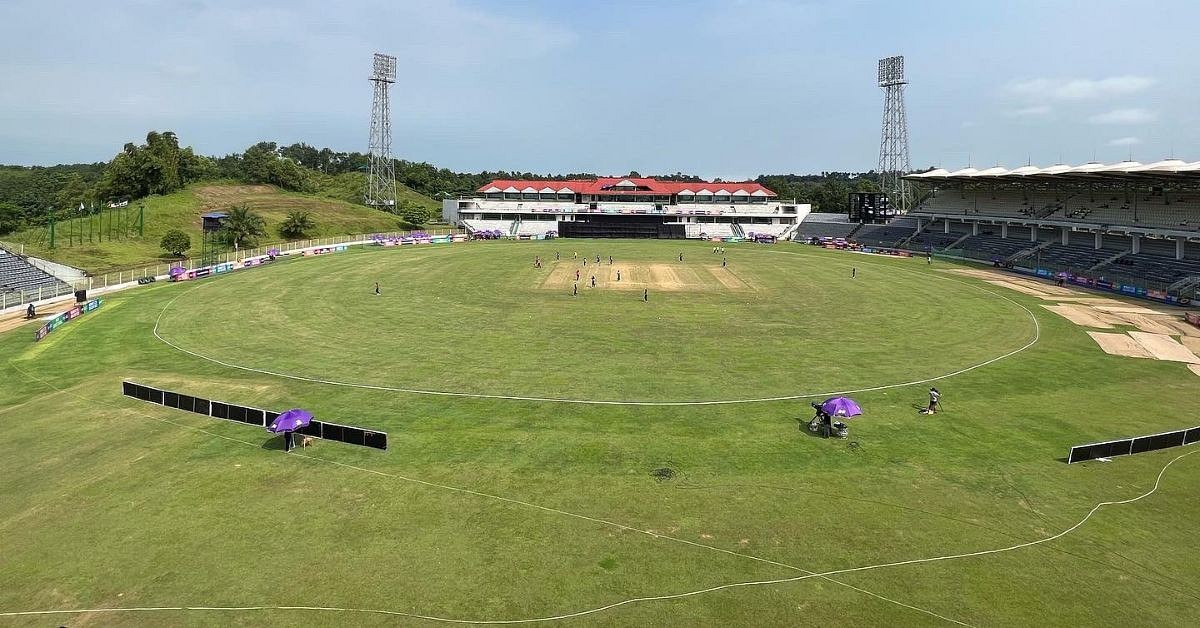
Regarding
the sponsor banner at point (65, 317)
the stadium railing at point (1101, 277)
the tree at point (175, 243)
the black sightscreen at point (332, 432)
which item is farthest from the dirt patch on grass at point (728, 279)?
the tree at point (175, 243)

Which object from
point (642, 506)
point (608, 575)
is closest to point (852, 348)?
point (642, 506)

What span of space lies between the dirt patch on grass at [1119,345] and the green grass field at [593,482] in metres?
1.64

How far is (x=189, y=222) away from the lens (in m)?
104

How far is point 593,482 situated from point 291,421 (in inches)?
448

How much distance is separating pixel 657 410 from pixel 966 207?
305 ft

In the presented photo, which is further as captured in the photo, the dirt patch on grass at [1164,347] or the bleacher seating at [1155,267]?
the bleacher seating at [1155,267]

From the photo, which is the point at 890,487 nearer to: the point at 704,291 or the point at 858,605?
the point at 858,605

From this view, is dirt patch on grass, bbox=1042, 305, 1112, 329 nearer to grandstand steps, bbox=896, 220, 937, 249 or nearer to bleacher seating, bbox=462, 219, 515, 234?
grandstand steps, bbox=896, 220, 937, 249

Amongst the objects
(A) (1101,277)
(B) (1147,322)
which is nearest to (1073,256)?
(A) (1101,277)

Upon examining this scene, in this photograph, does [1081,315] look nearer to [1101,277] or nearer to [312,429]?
[1101,277]

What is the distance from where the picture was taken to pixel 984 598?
1516cm

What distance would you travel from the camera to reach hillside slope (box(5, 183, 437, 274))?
245 feet

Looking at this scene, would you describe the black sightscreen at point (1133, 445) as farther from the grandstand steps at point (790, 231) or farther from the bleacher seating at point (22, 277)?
the grandstand steps at point (790, 231)

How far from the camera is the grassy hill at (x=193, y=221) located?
2953 inches
